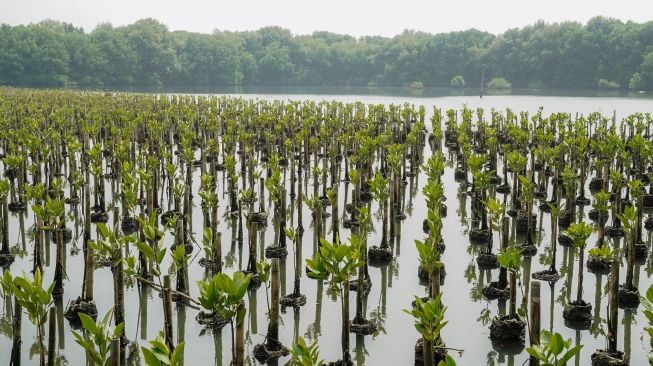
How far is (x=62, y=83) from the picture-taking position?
86000 mm

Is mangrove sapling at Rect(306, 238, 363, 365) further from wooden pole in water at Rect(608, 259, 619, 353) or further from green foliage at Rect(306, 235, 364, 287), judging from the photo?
wooden pole in water at Rect(608, 259, 619, 353)

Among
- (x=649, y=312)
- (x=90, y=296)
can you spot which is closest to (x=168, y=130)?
(x=90, y=296)

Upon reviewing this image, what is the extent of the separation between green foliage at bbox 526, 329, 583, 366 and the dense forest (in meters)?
85.6

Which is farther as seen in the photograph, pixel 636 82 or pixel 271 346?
pixel 636 82

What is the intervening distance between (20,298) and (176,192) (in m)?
7.93

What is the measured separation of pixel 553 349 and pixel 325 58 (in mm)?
120312

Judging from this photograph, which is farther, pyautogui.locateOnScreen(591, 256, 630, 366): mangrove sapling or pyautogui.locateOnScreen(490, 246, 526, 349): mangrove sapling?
Answer: pyautogui.locateOnScreen(490, 246, 526, 349): mangrove sapling

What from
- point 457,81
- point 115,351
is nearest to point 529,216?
point 115,351

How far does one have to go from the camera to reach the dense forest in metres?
88.5

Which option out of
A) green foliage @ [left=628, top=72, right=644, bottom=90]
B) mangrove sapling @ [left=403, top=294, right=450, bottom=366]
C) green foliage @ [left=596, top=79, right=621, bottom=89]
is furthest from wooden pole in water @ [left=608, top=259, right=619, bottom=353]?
green foliage @ [left=596, top=79, right=621, bottom=89]

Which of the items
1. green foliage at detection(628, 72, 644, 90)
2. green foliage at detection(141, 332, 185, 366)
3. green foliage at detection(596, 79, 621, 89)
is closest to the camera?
green foliage at detection(141, 332, 185, 366)

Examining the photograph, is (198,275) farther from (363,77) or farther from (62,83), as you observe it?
(363,77)

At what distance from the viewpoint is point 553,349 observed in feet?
16.2

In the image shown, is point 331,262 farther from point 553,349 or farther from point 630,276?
point 630,276
